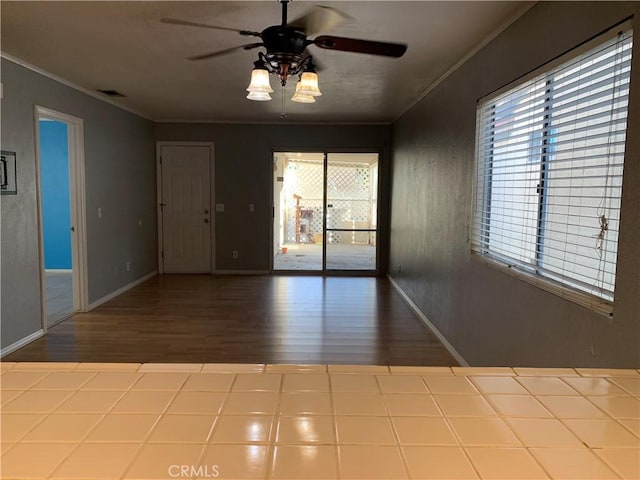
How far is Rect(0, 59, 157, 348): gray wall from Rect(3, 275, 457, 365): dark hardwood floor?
1.20 feet

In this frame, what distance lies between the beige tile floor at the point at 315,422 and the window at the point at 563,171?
3.32 ft

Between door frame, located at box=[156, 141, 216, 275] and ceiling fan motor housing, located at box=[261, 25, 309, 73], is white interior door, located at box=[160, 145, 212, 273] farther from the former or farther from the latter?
ceiling fan motor housing, located at box=[261, 25, 309, 73]

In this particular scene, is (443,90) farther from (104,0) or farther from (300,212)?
(300,212)

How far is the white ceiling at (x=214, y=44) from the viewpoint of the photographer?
2.65m

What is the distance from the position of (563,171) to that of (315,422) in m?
1.90

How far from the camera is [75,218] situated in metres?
4.79

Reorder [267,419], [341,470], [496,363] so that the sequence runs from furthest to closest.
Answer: [496,363] → [267,419] → [341,470]

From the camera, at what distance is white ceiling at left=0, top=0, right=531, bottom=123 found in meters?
2.65

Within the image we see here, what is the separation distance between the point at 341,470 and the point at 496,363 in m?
2.47

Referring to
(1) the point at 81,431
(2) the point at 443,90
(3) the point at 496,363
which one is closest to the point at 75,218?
(2) the point at 443,90

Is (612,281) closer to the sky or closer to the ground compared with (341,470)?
closer to the sky

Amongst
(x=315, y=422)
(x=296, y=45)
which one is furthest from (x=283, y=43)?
(x=315, y=422)

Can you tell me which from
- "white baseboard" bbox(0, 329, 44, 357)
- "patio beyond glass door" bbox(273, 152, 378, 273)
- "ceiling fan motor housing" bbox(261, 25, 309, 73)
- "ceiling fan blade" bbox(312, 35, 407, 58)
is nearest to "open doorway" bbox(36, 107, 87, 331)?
"white baseboard" bbox(0, 329, 44, 357)

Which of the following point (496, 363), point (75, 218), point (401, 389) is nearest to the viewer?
point (401, 389)
